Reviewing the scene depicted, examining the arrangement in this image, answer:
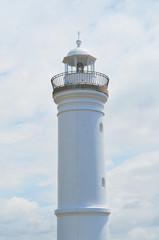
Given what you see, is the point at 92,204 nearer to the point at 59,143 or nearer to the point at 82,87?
the point at 59,143

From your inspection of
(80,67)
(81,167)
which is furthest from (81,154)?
(80,67)

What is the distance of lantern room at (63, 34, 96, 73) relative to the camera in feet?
63.1

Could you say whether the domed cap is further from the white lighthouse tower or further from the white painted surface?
the white painted surface

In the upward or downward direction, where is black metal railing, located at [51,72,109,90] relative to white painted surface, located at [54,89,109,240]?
upward

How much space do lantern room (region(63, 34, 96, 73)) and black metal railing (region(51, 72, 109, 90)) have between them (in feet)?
1.80

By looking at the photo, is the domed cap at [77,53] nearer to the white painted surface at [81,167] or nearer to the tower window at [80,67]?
the tower window at [80,67]

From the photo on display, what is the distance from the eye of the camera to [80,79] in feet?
61.2

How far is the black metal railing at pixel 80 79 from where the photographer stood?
18.6 meters

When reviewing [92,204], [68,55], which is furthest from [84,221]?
[68,55]

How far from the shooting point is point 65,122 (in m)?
18.3

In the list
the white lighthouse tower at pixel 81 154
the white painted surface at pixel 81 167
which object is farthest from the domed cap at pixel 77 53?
the white painted surface at pixel 81 167

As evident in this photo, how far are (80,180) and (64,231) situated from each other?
2.46 meters

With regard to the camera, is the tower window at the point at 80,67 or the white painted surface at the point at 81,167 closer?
the white painted surface at the point at 81,167

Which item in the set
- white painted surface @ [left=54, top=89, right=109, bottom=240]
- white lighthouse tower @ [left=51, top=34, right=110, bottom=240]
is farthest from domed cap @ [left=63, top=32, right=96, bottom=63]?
white painted surface @ [left=54, top=89, right=109, bottom=240]
